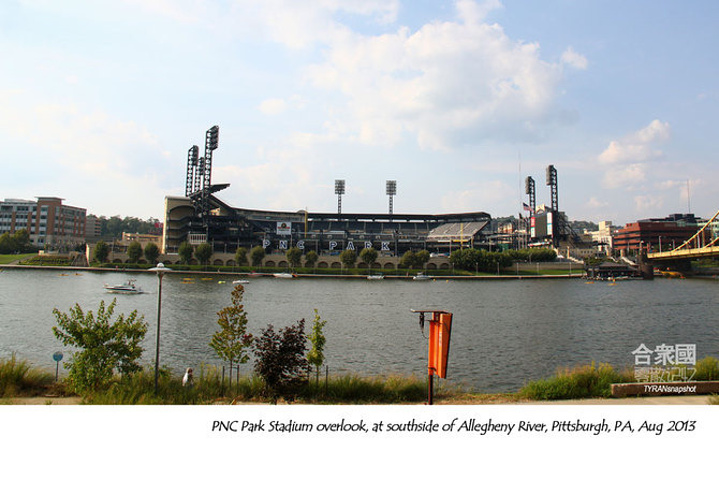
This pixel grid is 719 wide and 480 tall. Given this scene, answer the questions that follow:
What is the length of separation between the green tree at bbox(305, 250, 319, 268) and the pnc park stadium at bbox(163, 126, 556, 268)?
14.5 ft

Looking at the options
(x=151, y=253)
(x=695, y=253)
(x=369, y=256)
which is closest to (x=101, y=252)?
(x=151, y=253)

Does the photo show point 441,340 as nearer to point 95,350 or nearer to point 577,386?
point 577,386

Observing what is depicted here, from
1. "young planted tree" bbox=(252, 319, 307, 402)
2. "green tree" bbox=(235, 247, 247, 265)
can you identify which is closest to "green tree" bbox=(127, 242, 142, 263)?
"green tree" bbox=(235, 247, 247, 265)

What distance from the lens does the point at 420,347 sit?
3547cm

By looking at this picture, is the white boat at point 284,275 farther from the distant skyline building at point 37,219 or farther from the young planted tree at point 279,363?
the young planted tree at point 279,363

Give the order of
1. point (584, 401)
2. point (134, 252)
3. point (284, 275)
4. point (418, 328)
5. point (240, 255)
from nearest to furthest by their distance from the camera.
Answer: point (584, 401), point (418, 328), point (284, 275), point (134, 252), point (240, 255)

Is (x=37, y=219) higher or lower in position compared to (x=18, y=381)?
higher

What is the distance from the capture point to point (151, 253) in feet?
468

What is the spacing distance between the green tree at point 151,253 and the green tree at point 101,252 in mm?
12580

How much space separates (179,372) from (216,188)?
154m

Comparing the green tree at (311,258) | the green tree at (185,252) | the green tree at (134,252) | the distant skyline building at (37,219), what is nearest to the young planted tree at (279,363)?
the green tree at (311,258)

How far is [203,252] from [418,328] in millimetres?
116549

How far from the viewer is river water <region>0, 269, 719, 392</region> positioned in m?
30.0

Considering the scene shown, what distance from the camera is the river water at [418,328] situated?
2998 centimetres
